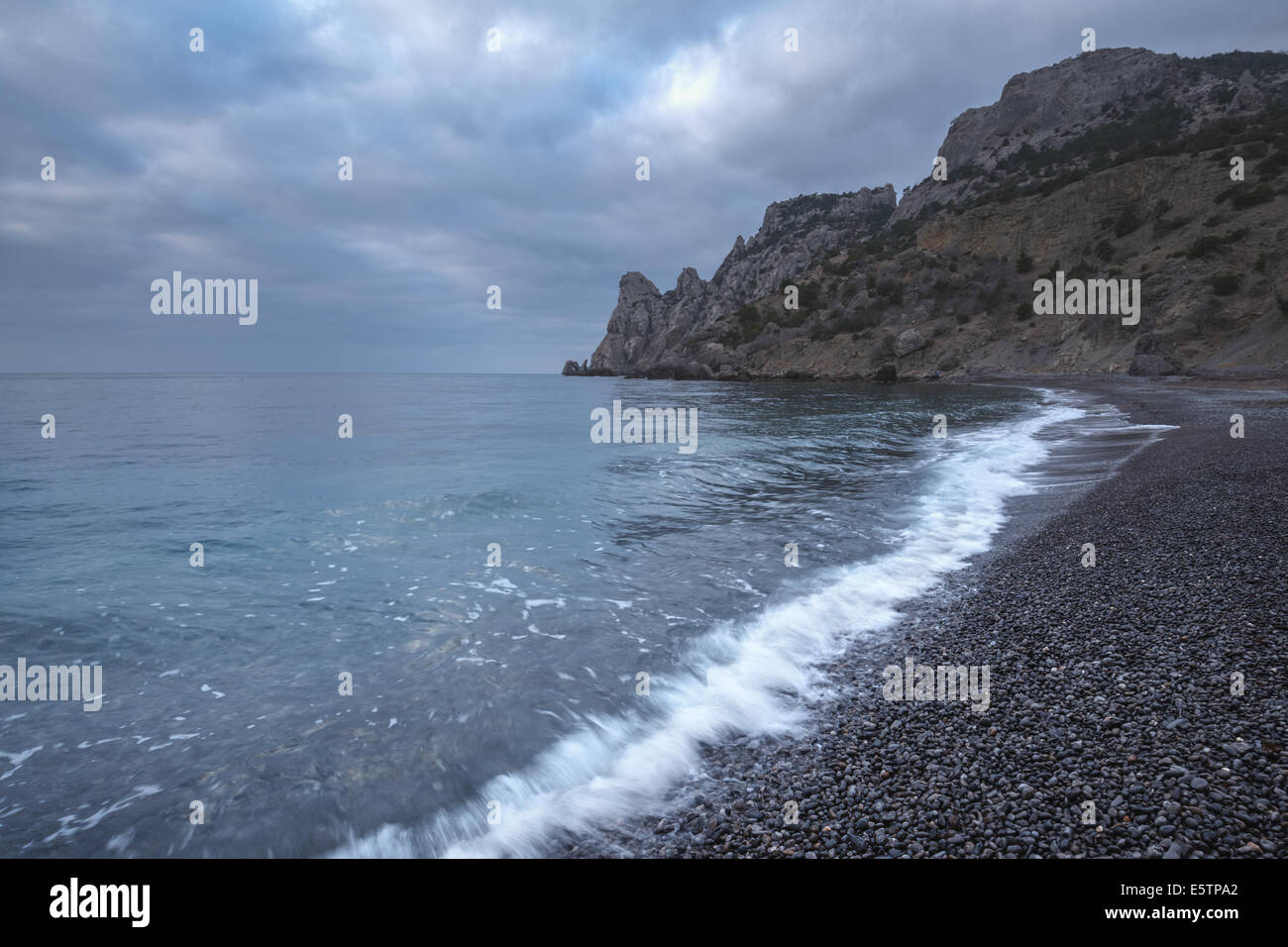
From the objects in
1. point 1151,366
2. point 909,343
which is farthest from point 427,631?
point 909,343

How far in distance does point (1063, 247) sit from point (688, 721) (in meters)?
90.0

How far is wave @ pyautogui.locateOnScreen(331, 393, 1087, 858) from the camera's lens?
4.45m

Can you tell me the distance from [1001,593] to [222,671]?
947 cm

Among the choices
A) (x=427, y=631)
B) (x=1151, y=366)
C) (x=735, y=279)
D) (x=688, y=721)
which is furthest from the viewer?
(x=735, y=279)

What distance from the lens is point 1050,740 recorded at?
427cm

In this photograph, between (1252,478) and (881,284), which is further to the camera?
(881,284)

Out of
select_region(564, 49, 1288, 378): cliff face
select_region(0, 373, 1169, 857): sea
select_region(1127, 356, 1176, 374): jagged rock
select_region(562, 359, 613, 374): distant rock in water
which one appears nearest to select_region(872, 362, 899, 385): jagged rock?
select_region(564, 49, 1288, 378): cliff face

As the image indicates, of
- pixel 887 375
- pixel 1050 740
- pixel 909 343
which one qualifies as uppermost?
pixel 909 343

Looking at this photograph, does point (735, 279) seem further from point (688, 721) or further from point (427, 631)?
point (688, 721)

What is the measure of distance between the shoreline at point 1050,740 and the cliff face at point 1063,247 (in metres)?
49.4

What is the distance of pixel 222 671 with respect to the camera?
276 inches

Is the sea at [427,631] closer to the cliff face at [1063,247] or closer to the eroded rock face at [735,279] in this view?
the cliff face at [1063,247]
